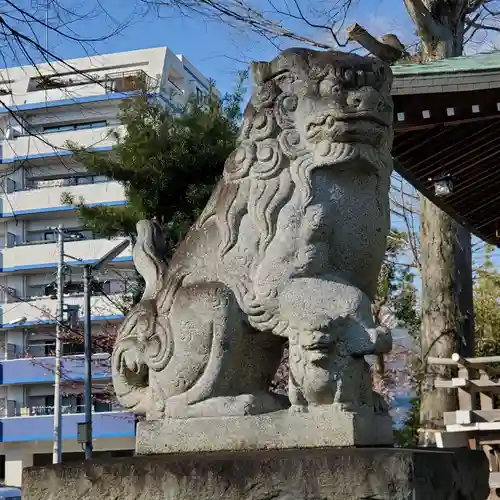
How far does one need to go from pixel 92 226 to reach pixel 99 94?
53.8 feet

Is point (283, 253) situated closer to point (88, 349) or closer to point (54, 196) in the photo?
point (88, 349)

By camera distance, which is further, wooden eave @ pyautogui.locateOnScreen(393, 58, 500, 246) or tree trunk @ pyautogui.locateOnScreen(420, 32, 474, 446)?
tree trunk @ pyautogui.locateOnScreen(420, 32, 474, 446)

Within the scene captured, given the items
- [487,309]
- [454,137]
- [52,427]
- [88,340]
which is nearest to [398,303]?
[487,309]

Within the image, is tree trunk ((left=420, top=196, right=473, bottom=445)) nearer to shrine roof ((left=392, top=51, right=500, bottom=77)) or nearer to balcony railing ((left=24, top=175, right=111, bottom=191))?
shrine roof ((left=392, top=51, right=500, bottom=77))

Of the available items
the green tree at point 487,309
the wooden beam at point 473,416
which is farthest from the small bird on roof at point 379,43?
the green tree at point 487,309

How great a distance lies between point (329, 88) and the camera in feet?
12.0

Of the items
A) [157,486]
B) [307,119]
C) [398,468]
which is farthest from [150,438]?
[307,119]

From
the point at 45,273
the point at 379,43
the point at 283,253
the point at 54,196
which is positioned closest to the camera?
the point at 283,253

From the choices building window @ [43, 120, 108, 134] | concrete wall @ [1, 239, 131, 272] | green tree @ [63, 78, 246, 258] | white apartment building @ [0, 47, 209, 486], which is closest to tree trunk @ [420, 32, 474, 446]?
green tree @ [63, 78, 246, 258]

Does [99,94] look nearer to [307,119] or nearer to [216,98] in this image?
[216,98]

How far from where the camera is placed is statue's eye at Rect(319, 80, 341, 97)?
3643 mm

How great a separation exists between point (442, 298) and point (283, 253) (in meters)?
6.90

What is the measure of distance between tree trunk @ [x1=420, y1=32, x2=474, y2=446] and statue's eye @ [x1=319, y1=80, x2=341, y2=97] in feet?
22.2

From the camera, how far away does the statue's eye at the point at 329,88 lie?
143 inches
